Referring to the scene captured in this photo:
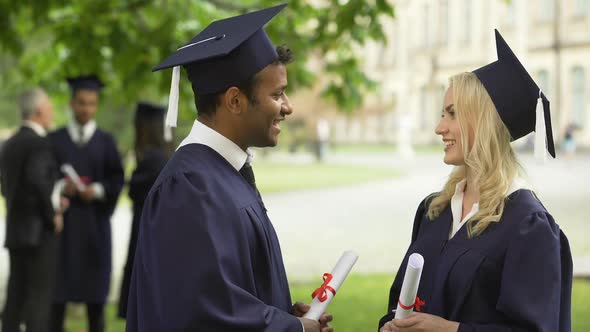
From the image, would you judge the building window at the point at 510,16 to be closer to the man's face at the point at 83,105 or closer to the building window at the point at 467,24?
the building window at the point at 467,24

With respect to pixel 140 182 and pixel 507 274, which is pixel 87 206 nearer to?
pixel 140 182

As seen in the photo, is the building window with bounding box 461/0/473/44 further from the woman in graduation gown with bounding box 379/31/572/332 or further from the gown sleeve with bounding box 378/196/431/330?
the woman in graduation gown with bounding box 379/31/572/332

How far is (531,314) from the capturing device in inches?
106

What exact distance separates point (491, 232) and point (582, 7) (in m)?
39.9

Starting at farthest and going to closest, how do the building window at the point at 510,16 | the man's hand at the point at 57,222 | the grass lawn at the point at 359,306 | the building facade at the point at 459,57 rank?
the building window at the point at 510,16
the building facade at the point at 459,57
the grass lawn at the point at 359,306
the man's hand at the point at 57,222

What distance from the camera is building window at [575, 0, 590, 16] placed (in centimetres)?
3959

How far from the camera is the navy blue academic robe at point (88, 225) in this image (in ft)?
20.3

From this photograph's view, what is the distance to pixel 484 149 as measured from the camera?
2891 millimetres

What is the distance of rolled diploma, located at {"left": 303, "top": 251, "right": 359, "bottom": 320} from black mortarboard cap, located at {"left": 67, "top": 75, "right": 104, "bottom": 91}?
389 centimetres

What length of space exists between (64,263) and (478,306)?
4.13m

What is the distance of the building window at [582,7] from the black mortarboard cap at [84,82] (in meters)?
36.8

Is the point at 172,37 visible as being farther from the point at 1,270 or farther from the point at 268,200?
the point at 268,200

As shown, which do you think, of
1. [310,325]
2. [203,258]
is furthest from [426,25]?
[203,258]

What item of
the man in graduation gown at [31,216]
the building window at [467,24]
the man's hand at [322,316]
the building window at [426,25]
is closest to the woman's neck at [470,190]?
the man's hand at [322,316]
